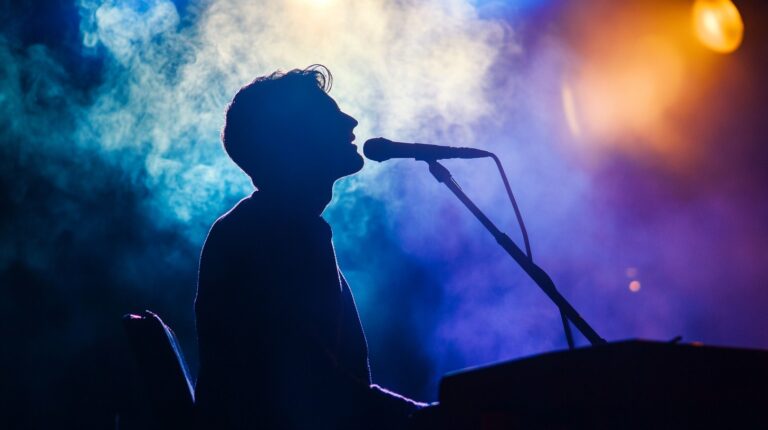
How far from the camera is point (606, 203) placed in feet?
21.0

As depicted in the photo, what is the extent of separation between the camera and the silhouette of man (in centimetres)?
183

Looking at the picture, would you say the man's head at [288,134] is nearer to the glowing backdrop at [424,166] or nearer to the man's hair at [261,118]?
the man's hair at [261,118]

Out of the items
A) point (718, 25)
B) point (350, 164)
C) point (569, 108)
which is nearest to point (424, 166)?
point (569, 108)

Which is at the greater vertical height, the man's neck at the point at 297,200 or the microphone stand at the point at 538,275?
the man's neck at the point at 297,200

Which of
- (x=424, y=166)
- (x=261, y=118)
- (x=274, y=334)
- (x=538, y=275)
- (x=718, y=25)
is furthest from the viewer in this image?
(x=424, y=166)

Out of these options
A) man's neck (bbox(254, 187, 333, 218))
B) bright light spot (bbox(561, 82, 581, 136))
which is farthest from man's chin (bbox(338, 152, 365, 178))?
bright light spot (bbox(561, 82, 581, 136))

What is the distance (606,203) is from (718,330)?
1714mm

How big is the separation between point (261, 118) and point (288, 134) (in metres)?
0.14

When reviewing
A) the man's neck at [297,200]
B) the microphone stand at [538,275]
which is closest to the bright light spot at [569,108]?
the microphone stand at [538,275]

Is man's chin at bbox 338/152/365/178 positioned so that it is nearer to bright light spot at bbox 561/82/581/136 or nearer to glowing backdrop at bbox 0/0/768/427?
glowing backdrop at bbox 0/0/768/427

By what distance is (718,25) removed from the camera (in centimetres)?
586

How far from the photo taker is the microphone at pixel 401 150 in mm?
2180

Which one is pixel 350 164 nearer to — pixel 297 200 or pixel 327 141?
pixel 327 141

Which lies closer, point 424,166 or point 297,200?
point 297,200
